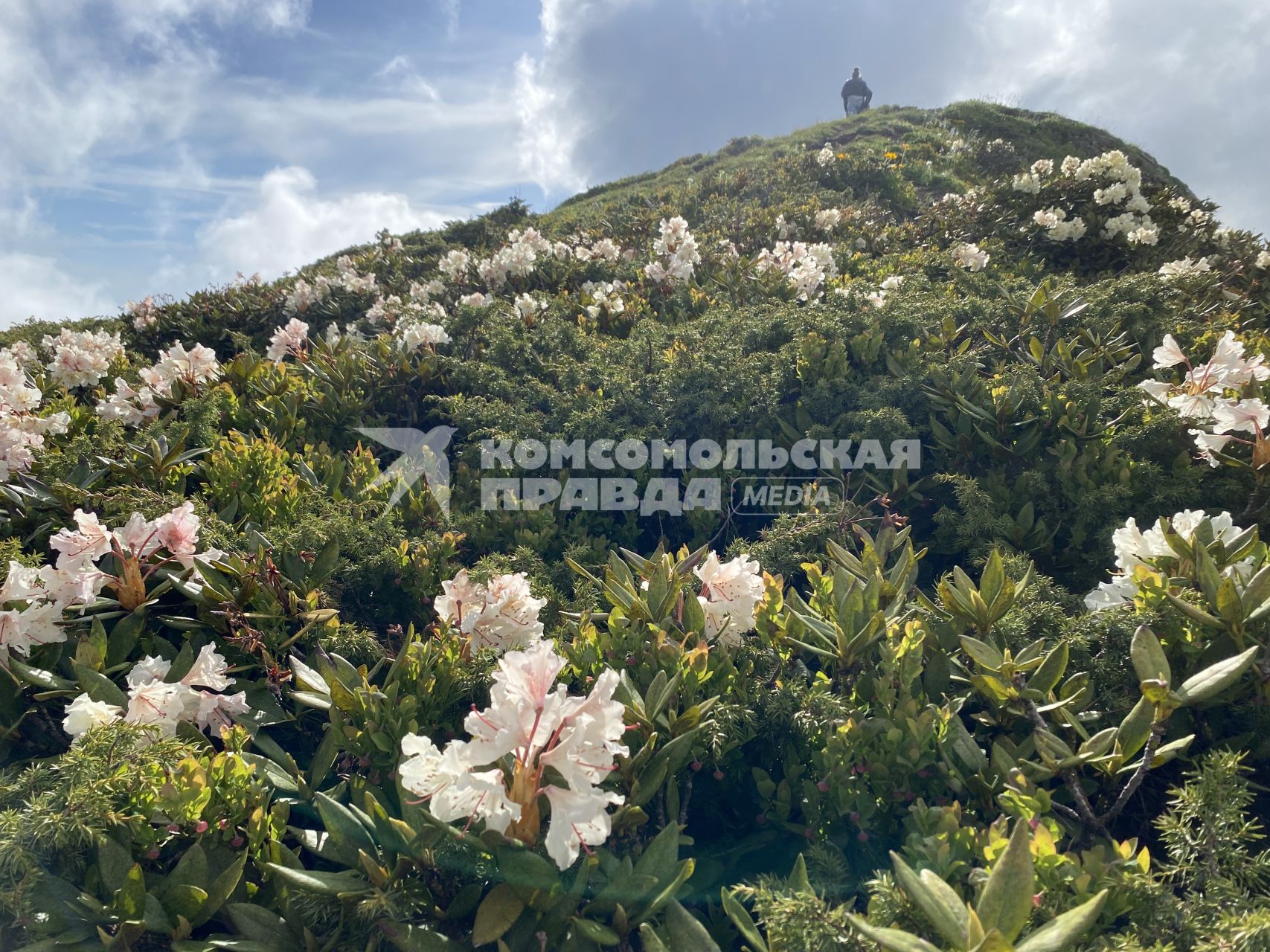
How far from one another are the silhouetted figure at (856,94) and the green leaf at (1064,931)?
24.1m

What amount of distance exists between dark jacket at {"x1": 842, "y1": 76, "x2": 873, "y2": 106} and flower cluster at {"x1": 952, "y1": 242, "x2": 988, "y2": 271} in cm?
1969

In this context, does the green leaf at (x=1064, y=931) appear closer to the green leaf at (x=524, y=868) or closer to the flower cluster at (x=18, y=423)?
the green leaf at (x=524, y=868)

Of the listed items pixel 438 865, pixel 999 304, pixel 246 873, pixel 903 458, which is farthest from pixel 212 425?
pixel 999 304

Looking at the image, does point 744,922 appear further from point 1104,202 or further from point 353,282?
point 353,282

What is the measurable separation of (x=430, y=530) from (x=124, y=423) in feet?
5.88

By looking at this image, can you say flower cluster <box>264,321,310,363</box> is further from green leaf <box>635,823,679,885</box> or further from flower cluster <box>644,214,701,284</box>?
green leaf <box>635,823,679,885</box>

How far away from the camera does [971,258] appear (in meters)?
5.16

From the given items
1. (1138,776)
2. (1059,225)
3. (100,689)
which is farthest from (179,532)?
(1059,225)

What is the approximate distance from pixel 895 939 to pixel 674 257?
5058 millimetres

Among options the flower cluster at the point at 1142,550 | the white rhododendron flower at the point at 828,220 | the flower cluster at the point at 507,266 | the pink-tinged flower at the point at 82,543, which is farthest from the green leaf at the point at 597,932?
the white rhododendron flower at the point at 828,220

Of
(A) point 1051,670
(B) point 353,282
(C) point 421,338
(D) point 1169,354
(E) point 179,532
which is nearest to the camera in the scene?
(A) point 1051,670

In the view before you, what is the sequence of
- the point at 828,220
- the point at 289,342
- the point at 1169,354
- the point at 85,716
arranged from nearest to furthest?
the point at 85,716
the point at 1169,354
the point at 289,342
the point at 828,220

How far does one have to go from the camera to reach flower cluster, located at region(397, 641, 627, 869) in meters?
1.31

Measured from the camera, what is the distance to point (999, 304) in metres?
4.19
